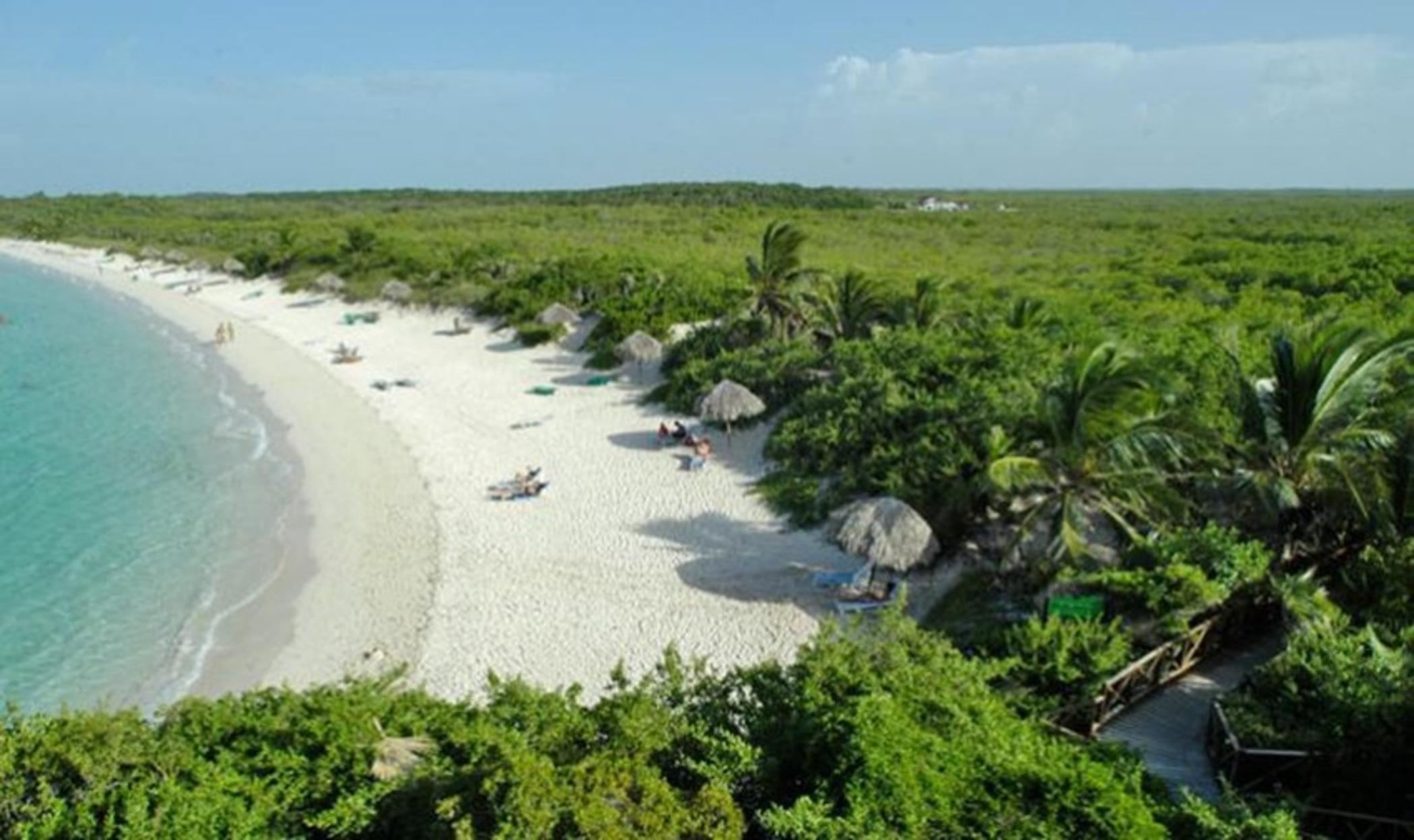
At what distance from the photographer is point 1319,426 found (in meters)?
9.52

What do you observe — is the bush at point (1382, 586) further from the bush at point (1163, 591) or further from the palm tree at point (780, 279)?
the palm tree at point (780, 279)

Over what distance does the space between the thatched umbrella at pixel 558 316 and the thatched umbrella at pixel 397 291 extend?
30.0 feet

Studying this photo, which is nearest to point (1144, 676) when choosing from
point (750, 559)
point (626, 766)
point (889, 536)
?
point (889, 536)

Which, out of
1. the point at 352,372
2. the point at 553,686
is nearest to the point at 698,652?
the point at 553,686

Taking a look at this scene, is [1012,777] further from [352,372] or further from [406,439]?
[352,372]

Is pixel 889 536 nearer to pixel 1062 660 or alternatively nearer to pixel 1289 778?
pixel 1062 660

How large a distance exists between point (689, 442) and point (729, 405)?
109 centimetres

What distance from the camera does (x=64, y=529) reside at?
642 inches

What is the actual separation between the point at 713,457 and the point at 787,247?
275 inches

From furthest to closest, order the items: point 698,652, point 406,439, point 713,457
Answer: point 406,439 < point 713,457 < point 698,652

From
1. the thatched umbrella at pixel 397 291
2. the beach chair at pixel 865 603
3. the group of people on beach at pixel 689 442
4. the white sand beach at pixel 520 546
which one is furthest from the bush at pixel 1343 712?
the thatched umbrella at pixel 397 291

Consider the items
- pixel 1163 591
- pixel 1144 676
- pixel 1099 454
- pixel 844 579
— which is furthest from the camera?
pixel 844 579

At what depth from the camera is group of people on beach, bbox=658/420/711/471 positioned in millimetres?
17125

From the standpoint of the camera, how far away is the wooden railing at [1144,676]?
8039mm
